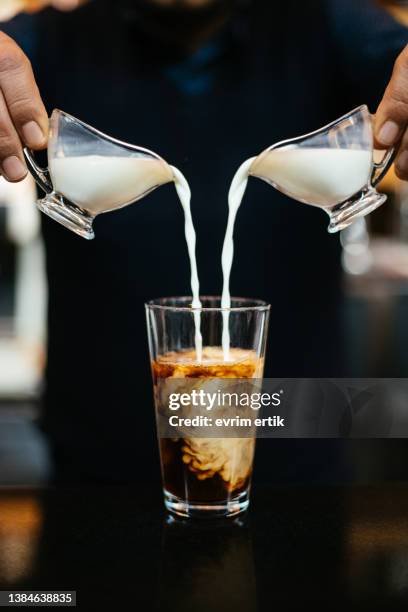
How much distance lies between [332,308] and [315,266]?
10 cm

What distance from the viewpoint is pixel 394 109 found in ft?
3.17

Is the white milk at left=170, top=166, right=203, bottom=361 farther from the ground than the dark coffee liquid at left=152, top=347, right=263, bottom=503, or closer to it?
farther from the ground

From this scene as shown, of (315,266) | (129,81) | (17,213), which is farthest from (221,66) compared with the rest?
(17,213)

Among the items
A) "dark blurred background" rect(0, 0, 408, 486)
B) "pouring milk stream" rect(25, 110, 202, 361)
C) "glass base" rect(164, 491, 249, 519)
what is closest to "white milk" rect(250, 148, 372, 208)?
"pouring milk stream" rect(25, 110, 202, 361)

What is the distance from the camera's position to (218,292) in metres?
1.54

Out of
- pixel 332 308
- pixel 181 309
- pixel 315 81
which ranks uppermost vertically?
pixel 315 81

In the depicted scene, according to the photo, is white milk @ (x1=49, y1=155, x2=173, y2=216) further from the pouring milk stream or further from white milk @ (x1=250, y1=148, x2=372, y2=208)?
white milk @ (x1=250, y1=148, x2=372, y2=208)

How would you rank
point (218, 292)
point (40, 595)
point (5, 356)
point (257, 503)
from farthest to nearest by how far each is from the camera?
point (5, 356), point (218, 292), point (257, 503), point (40, 595)

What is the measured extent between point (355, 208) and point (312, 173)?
0.08m

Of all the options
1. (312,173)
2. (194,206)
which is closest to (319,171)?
(312,173)

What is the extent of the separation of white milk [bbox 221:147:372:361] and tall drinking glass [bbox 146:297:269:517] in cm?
2

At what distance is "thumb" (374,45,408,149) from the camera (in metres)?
0.97

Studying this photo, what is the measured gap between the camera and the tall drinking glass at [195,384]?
0.90 metres

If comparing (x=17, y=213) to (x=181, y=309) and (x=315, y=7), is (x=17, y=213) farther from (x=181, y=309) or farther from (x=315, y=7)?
(x=181, y=309)
